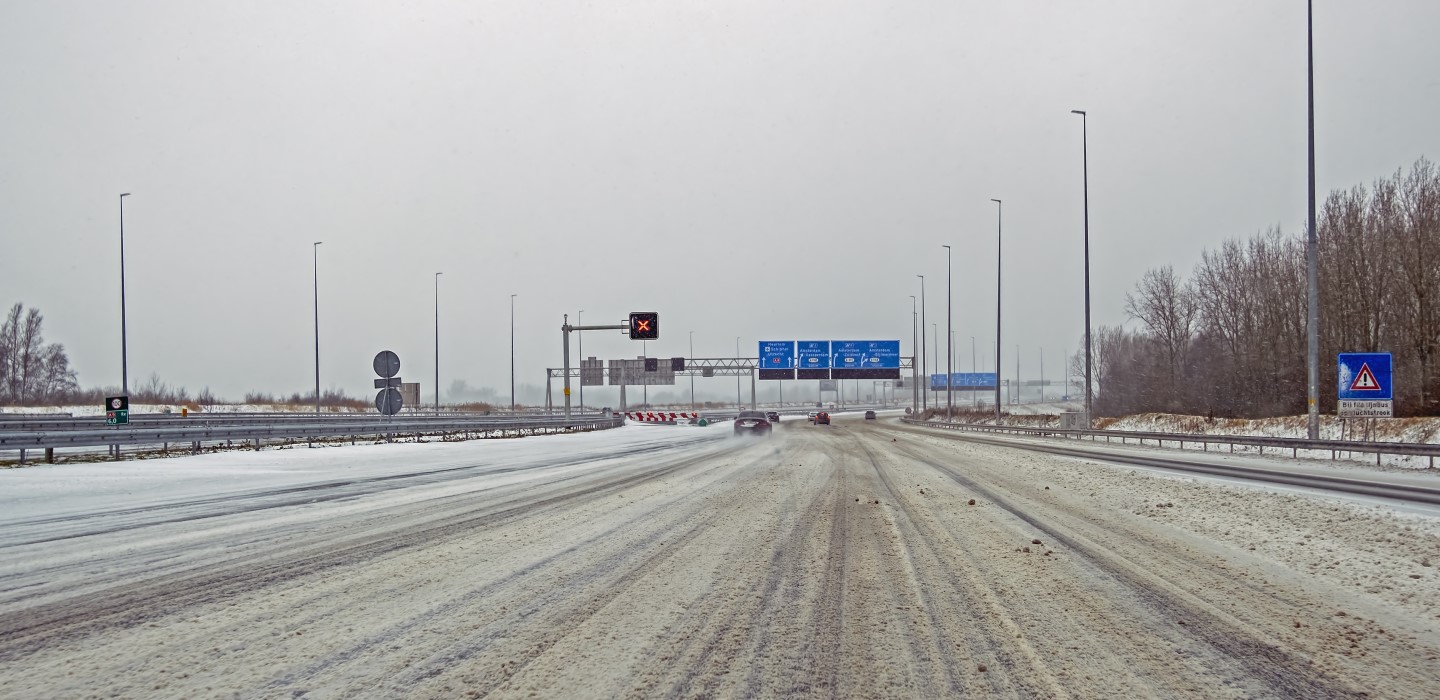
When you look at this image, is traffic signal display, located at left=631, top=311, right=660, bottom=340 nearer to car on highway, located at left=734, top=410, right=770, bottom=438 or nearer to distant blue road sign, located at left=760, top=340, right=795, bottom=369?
car on highway, located at left=734, top=410, right=770, bottom=438

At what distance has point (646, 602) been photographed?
19.8 ft

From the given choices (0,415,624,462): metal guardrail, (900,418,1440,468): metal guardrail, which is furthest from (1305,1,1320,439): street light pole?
(0,415,624,462): metal guardrail

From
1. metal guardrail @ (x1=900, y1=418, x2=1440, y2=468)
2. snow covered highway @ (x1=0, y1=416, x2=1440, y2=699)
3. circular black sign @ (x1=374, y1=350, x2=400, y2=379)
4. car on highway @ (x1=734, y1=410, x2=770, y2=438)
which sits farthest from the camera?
car on highway @ (x1=734, y1=410, x2=770, y2=438)

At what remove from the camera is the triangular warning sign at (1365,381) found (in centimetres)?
2088

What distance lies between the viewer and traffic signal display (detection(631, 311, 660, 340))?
3816 cm

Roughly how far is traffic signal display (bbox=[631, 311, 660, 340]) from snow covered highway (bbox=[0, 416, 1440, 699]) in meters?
25.0

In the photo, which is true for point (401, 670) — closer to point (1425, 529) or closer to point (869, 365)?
point (1425, 529)

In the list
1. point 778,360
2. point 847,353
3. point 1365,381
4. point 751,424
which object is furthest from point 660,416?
point 1365,381

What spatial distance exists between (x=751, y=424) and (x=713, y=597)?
4004 centimetres

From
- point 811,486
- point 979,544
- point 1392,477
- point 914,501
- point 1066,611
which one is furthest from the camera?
point 1392,477

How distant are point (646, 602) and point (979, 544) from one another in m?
4.26

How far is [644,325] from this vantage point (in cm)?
3850

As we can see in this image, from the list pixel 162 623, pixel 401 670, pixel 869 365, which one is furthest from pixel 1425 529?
pixel 869 365

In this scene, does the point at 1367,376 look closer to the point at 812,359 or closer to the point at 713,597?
the point at 713,597
